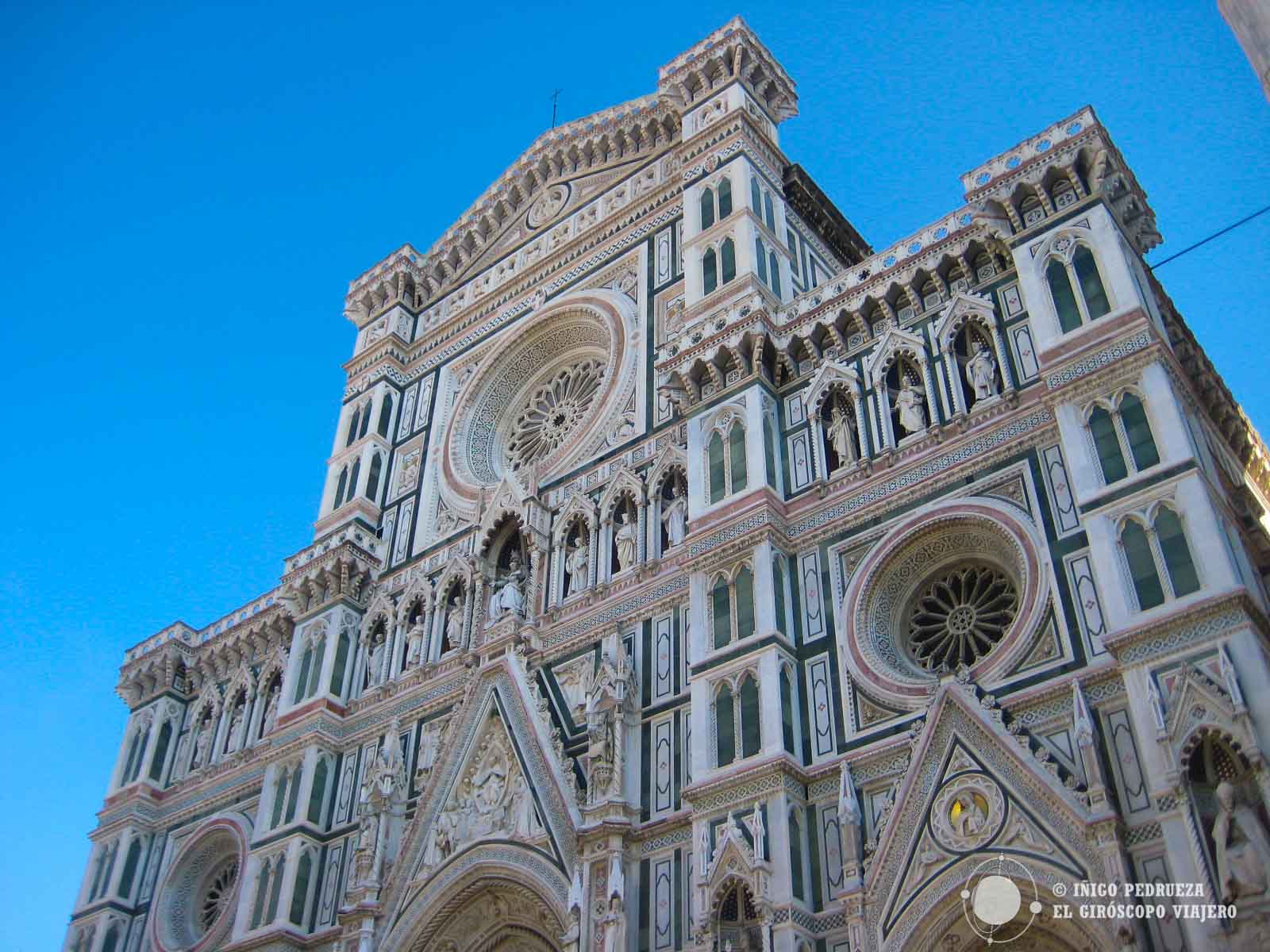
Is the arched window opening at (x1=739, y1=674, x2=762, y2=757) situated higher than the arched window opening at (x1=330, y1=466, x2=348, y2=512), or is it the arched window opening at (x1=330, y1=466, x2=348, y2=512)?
the arched window opening at (x1=330, y1=466, x2=348, y2=512)

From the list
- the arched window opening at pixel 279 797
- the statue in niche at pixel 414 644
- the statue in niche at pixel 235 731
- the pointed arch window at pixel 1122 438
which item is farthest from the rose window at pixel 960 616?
the statue in niche at pixel 235 731

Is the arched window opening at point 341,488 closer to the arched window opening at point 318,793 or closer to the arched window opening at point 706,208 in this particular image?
the arched window opening at point 318,793

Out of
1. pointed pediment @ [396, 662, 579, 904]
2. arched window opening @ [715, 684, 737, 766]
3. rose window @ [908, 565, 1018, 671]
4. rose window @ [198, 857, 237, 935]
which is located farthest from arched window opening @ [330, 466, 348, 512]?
rose window @ [908, 565, 1018, 671]

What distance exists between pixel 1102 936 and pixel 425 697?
11.9 m

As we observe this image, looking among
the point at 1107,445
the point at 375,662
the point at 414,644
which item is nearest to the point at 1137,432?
the point at 1107,445

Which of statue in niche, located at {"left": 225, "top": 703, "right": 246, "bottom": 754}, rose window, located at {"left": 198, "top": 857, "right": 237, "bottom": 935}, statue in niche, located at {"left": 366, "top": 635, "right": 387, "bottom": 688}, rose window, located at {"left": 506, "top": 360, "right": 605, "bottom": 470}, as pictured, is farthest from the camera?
statue in niche, located at {"left": 225, "top": 703, "right": 246, "bottom": 754}

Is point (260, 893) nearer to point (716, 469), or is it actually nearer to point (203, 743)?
point (203, 743)

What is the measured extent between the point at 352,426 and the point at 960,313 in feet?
46.1

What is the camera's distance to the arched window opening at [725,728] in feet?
52.9

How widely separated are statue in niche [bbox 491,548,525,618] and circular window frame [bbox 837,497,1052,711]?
235 inches

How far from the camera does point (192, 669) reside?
26625mm

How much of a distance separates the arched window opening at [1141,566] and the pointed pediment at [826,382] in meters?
5.31

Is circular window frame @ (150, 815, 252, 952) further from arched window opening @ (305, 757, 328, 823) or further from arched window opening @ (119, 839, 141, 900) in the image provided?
arched window opening @ (305, 757, 328, 823)

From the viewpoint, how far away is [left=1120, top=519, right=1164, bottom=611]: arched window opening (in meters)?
13.6
